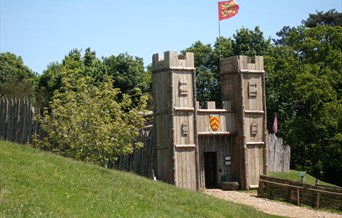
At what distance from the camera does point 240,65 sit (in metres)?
30.3

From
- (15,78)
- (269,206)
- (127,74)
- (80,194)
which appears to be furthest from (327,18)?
(80,194)

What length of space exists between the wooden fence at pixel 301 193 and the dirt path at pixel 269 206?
1.90 feet

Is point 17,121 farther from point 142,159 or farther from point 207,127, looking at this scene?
point 207,127

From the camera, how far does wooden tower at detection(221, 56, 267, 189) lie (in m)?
30.0

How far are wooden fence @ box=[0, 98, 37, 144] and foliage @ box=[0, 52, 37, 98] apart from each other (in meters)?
23.8

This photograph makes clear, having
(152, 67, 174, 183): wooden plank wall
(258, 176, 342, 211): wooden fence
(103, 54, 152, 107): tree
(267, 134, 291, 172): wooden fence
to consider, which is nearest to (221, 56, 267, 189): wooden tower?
(258, 176, 342, 211): wooden fence

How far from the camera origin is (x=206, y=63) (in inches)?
1983

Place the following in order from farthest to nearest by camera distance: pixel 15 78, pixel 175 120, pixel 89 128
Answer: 1. pixel 15 78
2. pixel 175 120
3. pixel 89 128

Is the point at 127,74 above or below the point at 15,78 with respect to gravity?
below

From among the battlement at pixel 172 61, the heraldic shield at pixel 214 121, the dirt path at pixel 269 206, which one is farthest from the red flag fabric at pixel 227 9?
the dirt path at pixel 269 206

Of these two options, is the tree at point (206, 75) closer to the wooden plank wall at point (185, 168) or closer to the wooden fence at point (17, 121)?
the wooden plank wall at point (185, 168)

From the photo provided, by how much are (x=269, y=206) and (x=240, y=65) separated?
8072 mm

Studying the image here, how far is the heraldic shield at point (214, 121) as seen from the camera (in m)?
29.5

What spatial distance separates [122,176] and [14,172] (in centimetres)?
533
